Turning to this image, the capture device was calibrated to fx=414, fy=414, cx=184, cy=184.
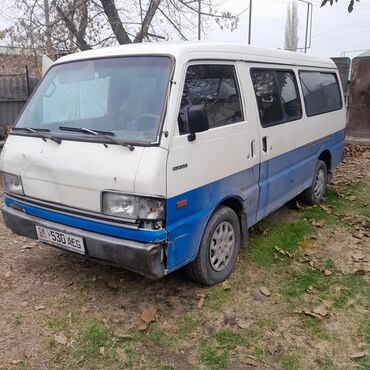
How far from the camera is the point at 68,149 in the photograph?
324 cm

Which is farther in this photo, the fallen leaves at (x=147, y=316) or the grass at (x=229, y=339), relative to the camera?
the fallen leaves at (x=147, y=316)

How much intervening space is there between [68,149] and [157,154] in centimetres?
80

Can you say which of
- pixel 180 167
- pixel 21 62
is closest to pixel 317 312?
pixel 180 167

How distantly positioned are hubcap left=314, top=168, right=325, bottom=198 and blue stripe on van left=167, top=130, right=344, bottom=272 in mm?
364

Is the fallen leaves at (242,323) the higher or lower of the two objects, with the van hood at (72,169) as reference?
lower

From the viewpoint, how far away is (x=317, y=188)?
239 inches

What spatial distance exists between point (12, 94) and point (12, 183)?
716 cm

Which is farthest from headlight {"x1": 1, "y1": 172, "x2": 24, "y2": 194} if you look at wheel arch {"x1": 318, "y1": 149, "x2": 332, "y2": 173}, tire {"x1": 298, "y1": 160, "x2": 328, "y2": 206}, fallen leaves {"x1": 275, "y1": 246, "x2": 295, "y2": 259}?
wheel arch {"x1": 318, "y1": 149, "x2": 332, "y2": 173}

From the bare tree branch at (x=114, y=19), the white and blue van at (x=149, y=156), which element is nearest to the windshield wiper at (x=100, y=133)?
the white and blue van at (x=149, y=156)

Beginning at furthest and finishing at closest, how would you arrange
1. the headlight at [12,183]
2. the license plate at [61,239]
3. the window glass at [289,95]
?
the window glass at [289,95] < the headlight at [12,183] < the license plate at [61,239]

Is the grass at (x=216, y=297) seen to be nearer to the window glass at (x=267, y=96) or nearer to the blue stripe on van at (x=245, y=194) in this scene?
the blue stripe on van at (x=245, y=194)

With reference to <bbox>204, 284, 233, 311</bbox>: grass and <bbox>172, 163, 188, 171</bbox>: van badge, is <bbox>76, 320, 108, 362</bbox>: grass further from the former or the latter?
<bbox>172, 163, 188, 171</bbox>: van badge

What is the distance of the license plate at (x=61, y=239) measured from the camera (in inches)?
128

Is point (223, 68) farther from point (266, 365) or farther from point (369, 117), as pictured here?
point (369, 117)
